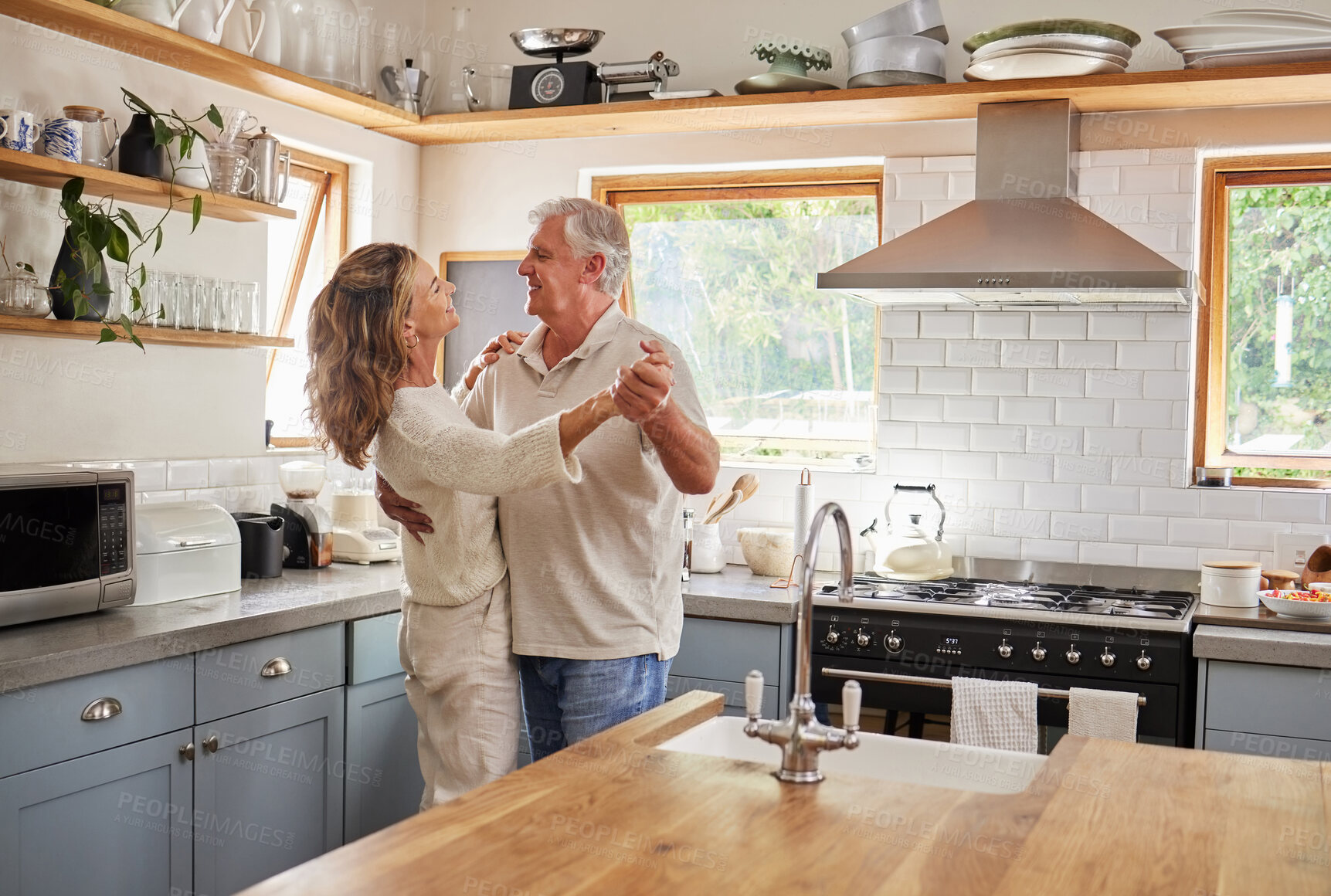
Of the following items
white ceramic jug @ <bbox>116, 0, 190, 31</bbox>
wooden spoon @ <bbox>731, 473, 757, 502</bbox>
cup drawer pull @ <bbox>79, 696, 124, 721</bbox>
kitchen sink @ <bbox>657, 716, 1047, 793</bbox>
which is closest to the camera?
kitchen sink @ <bbox>657, 716, 1047, 793</bbox>

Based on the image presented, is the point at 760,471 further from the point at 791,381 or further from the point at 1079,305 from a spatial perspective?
the point at 1079,305

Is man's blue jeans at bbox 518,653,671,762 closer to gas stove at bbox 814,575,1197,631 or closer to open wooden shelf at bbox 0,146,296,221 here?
gas stove at bbox 814,575,1197,631

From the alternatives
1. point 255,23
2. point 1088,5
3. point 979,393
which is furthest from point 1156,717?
point 255,23

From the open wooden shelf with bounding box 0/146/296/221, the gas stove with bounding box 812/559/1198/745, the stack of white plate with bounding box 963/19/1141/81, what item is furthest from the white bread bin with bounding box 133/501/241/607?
the stack of white plate with bounding box 963/19/1141/81

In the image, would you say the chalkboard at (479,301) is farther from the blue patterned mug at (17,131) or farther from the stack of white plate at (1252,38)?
the stack of white plate at (1252,38)

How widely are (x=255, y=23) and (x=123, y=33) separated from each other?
1.68 feet

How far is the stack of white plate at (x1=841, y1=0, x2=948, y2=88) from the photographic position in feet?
12.1

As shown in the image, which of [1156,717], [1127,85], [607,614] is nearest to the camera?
[607,614]

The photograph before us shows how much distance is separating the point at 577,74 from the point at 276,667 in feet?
7.28

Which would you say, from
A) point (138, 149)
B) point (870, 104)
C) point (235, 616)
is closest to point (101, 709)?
point (235, 616)

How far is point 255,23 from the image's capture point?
356 cm

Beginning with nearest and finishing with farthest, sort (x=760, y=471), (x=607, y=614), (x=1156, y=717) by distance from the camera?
(x=607, y=614) → (x=1156, y=717) → (x=760, y=471)

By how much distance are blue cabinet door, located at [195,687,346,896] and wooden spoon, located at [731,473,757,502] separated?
1.45 metres

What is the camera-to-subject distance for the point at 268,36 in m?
3.57
